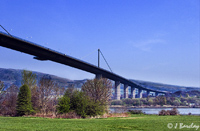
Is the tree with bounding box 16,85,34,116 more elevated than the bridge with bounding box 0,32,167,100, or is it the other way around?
the bridge with bounding box 0,32,167,100

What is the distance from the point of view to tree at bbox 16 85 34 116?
124 ft

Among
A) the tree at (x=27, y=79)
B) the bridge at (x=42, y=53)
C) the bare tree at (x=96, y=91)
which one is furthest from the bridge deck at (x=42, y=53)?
the bare tree at (x=96, y=91)

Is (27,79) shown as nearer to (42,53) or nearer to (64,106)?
(42,53)

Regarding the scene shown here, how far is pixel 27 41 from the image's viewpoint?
2335 inches

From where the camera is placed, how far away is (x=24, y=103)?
3812 centimetres

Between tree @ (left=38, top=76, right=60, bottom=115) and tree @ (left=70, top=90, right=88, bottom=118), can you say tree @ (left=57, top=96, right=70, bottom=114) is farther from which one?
tree @ (left=38, top=76, right=60, bottom=115)

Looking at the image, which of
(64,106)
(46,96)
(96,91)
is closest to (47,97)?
(46,96)

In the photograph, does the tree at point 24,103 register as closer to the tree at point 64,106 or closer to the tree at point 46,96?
the tree at point 46,96

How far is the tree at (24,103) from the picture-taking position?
1494 inches

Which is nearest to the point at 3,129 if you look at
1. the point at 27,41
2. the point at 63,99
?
the point at 63,99

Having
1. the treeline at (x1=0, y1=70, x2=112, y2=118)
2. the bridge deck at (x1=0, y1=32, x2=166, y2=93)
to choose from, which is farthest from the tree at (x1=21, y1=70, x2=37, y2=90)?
the treeline at (x1=0, y1=70, x2=112, y2=118)

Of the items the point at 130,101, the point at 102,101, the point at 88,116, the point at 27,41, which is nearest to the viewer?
the point at 88,116

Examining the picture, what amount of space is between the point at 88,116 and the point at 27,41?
2867 cm

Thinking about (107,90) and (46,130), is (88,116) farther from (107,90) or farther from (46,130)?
(46,130)
